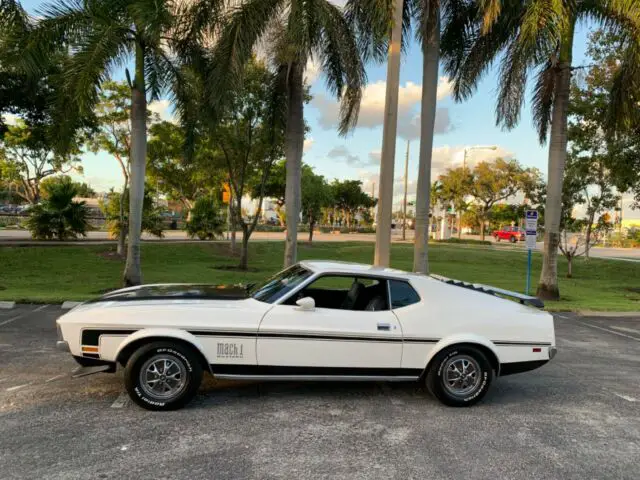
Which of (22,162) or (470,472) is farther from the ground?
(22,162)

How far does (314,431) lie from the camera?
4336 millimetres

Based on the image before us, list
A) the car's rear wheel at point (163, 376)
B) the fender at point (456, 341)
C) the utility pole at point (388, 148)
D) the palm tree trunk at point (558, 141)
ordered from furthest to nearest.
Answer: the palm tree trunk at point (558, 141) < the utility pole at point (388, 148) < the fender at point (456, 341) < the car's rear wheel at point (163, 376)

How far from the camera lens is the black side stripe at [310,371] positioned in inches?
186

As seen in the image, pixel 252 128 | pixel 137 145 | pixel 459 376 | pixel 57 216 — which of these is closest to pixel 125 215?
pixel 57 216

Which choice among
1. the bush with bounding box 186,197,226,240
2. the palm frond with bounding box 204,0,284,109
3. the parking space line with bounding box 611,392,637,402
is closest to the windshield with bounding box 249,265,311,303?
the parking space line with bounding box 611,392,637,402

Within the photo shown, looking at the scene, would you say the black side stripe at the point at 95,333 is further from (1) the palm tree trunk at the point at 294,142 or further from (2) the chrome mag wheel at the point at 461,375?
(1) the palm tree trunk at the point at 294,142

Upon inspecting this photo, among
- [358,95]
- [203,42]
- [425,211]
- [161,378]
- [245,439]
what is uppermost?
[203,42]

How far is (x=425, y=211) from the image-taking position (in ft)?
42.5

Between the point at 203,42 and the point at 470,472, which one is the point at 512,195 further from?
the point at 470,472

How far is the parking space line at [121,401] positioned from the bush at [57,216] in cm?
1894

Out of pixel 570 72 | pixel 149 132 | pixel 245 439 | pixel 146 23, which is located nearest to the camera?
pixel 245 439

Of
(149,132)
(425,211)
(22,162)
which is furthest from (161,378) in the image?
(22,162)

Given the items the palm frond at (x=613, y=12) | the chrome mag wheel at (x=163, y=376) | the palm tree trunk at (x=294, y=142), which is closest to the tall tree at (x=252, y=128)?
the palm tree trunk at (x=294, y=142)

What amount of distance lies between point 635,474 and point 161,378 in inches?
155
